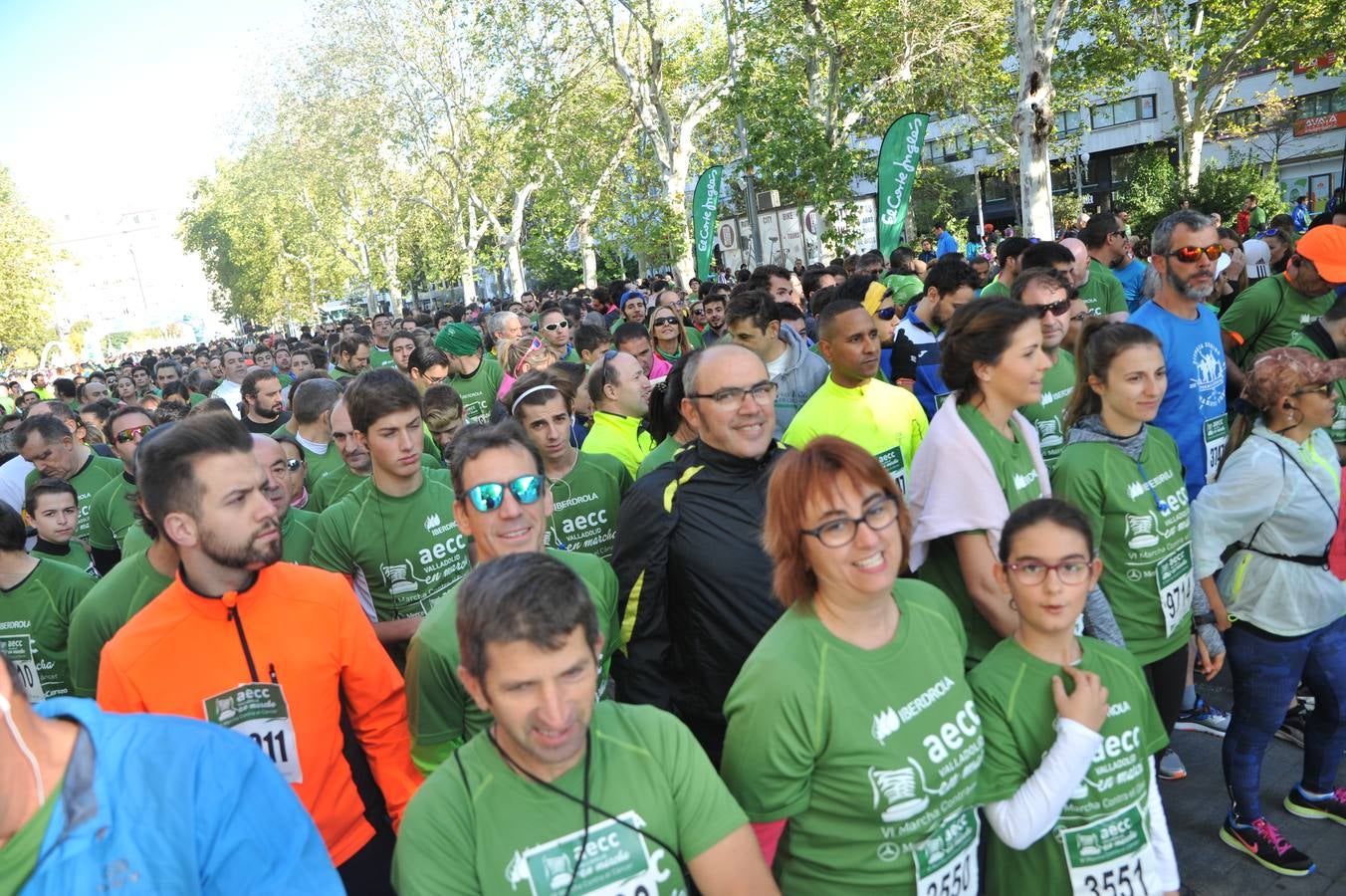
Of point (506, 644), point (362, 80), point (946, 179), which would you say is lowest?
point (506, 644)

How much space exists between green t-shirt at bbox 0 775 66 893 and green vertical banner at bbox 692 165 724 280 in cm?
1550

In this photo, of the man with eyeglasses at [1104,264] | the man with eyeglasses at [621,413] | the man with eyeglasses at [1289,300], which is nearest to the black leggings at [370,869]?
the man with eyeglasses at [621,413]

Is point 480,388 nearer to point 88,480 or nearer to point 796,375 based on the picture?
point 88,480

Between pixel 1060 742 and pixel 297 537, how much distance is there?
3088mm

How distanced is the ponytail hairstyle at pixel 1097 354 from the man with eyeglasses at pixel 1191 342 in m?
1.12

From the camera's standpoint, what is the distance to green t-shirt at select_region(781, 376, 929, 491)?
4191 mm

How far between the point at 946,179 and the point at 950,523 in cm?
5150

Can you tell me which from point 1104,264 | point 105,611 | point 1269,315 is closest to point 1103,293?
point 1104,264

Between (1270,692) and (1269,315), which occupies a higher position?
(1269,315)

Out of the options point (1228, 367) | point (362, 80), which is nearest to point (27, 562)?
point (1228, 367)

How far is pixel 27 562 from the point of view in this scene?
164 inches

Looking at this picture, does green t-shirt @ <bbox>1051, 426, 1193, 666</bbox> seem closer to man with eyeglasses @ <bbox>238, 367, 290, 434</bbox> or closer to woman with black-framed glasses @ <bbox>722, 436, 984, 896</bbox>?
woman with black-framed glasses @ <bbox>722, 436, 984, 896</bbox>

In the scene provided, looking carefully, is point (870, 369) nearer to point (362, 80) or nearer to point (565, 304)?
point (565, 304)

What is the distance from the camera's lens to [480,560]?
3.00m
